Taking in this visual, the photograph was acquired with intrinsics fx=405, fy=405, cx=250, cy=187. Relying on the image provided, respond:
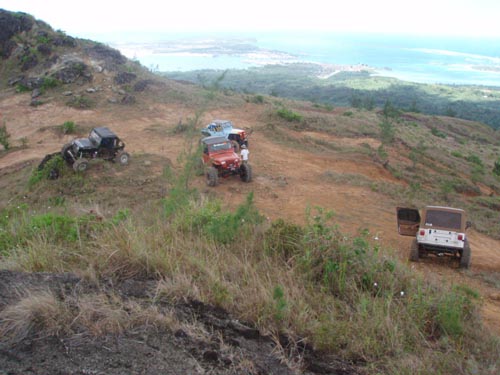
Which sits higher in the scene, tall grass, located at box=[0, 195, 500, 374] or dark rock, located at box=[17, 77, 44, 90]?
dark rock, located at box=[17, 77, 44, 90]

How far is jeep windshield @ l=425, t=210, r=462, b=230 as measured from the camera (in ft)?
29.0

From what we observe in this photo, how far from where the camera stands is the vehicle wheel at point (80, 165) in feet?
44.8

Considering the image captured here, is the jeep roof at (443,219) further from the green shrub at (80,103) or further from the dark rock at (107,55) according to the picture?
the dark rock at (107,55)

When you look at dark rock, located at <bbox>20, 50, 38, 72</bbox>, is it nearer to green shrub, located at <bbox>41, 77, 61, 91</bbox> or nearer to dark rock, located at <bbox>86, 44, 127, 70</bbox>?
green shrub, located at <bbox>41, 77, 61, 91</bbox>

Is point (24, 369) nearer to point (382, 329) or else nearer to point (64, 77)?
point (382, 329)

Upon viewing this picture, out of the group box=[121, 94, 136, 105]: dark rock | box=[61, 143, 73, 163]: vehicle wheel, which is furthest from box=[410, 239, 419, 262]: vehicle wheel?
box=[121, 94, 136, 105]: dark rock

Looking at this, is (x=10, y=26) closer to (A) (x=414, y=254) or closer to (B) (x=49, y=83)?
(B) (x=49, y=83)

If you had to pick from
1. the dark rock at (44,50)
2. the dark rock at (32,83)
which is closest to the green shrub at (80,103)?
the dark rock at (32,83)

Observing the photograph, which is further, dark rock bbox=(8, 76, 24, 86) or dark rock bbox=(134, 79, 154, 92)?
dark rock bbox=(8, 76, 24, 86)

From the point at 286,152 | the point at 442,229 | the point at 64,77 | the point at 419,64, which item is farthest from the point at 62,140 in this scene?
the point at 419,64

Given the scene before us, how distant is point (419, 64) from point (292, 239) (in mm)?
181391

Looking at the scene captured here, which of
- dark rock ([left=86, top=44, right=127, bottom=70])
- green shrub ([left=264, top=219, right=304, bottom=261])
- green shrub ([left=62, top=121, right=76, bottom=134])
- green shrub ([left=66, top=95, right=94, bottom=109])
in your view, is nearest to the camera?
green shrub ([left=264, top=219, right=304, bottom=261])

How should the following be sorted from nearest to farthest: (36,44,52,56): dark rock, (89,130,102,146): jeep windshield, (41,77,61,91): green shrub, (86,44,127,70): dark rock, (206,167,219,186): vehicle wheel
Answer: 1. (206,167,219,186): vehicle wheel
2. (89,130,102,146): jeep windshield
3. (41,77,61,91): green shrub
4. (36,44,52,56): dark rock
5. (86,44,127,70): dark rock

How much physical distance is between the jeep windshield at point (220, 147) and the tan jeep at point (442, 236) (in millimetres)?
7362
